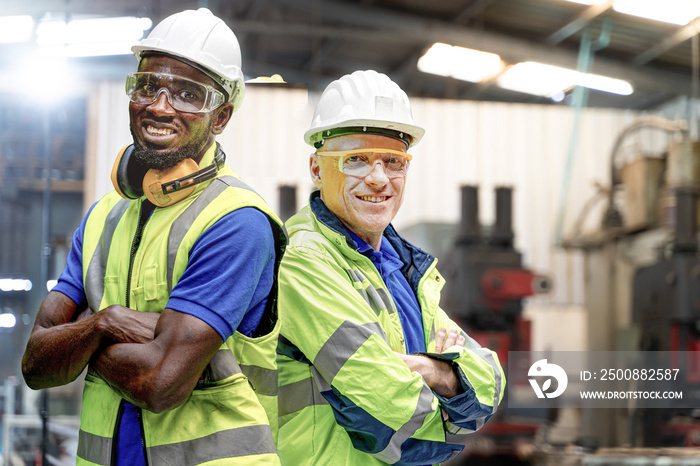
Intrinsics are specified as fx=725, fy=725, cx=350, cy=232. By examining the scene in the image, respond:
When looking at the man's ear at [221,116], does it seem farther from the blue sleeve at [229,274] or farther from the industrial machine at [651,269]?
the industrial machine at [651,269]

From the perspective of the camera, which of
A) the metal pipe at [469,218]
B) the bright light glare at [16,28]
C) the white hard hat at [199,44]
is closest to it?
the white hard hat at [199,44]

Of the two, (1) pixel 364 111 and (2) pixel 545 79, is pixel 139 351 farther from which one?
(2) pixel 545 79

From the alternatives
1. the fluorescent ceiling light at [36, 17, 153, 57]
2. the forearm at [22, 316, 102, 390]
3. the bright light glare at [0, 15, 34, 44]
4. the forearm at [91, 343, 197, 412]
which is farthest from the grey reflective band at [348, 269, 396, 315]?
A: the bright light glare at [0, 15, 34, 44]

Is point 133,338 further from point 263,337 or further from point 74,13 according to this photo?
point 74,13

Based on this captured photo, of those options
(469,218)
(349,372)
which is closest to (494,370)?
(349,372)

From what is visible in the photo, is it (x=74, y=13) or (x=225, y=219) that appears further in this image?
(x=74, y=13)

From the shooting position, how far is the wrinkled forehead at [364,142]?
1.85 metres

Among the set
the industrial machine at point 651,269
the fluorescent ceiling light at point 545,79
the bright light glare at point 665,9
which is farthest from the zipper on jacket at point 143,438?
the bright light glare at point 665,9

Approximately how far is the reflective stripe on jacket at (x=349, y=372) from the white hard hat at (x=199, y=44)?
47 cm

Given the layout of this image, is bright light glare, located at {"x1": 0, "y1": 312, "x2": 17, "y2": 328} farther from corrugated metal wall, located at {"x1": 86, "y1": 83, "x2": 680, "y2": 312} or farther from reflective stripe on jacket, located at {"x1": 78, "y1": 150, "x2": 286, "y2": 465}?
corrugated metal wall, located at {"x1": 86, "y1": 83, "x2": 680, "y2": 312}

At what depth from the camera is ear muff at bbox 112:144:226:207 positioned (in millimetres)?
1500

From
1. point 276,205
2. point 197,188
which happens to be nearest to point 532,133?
point 276,205

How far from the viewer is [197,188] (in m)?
1.52

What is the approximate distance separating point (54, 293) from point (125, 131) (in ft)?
5.86
